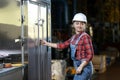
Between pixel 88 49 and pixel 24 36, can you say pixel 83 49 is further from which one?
pixel 24 36

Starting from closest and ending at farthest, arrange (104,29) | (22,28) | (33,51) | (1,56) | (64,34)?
1. (1,56)
2. (22,28)
3. (33,51)
4. (64,34)
5. (104,29)

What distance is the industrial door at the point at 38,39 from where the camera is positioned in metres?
5.23

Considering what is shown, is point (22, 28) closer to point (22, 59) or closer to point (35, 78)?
point (22, 59)

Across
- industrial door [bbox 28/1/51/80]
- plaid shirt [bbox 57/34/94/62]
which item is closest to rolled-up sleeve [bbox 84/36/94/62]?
plaid shirt [bbox 57/34/94/62]

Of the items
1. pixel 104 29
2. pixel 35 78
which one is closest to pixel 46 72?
pixel 35 78

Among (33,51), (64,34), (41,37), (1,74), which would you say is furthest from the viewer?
(64,34)

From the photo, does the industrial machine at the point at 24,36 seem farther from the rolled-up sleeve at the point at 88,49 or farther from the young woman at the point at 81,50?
the rolled-up sleeve at the point at 88,49

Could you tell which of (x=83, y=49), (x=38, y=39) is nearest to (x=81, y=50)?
(x=83, y=49)

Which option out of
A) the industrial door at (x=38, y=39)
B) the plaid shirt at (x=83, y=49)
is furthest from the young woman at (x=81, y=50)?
the industrial door at (x=38, y=39)

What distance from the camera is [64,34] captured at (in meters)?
11.4

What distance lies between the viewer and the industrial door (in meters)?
5.23

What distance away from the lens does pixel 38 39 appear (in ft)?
18.3

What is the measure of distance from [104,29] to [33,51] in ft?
46.0

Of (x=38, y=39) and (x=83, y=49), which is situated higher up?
(x=38, y=39)
